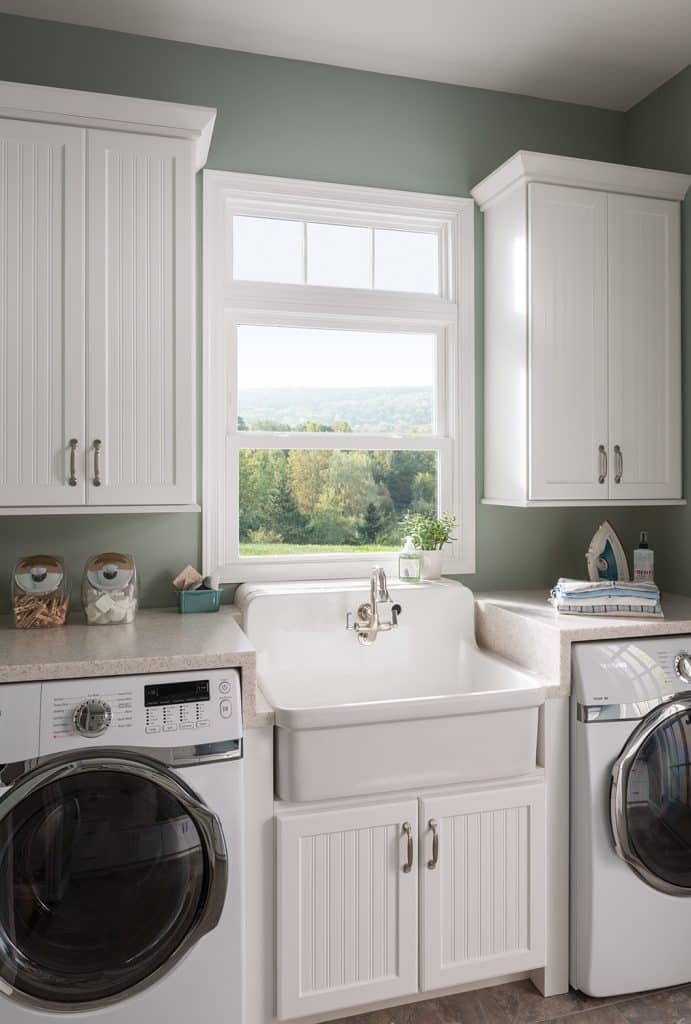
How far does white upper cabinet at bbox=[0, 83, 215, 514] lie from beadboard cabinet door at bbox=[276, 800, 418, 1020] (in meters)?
0.98

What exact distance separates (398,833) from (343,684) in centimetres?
54

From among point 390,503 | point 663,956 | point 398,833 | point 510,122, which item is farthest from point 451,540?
point 510,122

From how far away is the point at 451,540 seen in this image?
276cm

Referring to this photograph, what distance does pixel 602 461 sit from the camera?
2.60 meters

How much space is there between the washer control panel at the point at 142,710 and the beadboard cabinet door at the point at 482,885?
24.0 inches

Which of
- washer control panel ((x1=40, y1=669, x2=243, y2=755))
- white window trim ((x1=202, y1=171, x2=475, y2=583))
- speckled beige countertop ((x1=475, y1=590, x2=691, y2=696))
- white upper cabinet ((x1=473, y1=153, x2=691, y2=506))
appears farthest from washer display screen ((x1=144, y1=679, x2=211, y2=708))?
white upper cabinet ((x1=473, y1=153, x2=691, y2=506))

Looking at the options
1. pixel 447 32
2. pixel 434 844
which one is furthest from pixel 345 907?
pixel 447 32

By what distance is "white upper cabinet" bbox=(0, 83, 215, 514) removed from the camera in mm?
2068

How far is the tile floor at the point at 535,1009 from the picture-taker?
210cm

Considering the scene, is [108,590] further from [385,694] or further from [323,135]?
[323,135]

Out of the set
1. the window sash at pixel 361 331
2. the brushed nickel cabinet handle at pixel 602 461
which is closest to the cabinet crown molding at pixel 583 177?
the window sash at pixel 361 331

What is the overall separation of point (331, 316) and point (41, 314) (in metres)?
1.00

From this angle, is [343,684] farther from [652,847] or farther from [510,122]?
[510,122]

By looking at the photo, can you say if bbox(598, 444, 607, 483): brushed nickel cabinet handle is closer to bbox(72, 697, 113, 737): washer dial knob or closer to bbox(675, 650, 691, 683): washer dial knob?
bbox(675, 650, 691, 683): washer dial knob
